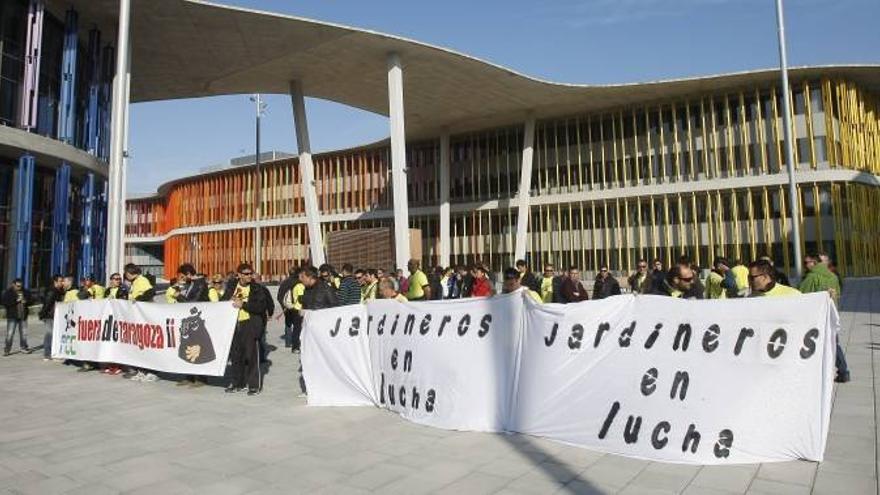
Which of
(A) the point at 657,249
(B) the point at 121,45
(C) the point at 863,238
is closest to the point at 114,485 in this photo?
(B) the point at 121,45

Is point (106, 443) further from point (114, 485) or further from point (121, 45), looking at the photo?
point (121, 45)

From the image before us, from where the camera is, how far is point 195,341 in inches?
376

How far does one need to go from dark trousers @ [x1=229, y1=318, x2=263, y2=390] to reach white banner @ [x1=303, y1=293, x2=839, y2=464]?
2.51 metres

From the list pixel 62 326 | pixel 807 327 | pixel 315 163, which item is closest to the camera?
pixel 807 327

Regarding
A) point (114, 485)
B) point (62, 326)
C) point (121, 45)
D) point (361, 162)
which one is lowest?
point (114, 485)

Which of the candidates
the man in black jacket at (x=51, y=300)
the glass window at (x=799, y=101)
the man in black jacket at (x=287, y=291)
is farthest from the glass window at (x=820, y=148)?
the man in black jacket at (x=51, y=300)

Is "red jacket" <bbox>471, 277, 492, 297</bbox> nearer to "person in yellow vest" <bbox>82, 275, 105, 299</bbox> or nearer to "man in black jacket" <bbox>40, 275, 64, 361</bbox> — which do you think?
"person in yellow vest" <bbox>82, 275, 105, 299</bbox>

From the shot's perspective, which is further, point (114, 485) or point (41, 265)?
point (41, 265)

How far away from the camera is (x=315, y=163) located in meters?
56.0

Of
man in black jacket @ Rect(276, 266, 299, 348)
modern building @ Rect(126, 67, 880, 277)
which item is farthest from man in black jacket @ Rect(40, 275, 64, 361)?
modern building @ Rect(126, 67, 880, 277)

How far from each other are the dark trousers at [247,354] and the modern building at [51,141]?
17.1 metres

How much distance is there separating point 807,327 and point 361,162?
160 feet

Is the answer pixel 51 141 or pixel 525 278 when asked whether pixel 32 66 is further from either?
pixel 525 278

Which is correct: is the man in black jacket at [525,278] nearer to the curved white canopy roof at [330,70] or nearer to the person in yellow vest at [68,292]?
the person in yellow vest at [68,292]
